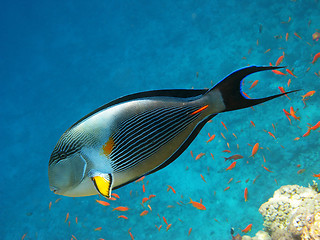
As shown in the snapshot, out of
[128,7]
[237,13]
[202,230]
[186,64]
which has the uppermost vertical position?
[128,7]

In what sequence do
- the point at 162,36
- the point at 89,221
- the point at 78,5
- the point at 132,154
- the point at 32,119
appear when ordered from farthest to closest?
the point at 78,5 < the point at 32,119 < the point at 162,36 < the point at 89,221 < the point at 132,154

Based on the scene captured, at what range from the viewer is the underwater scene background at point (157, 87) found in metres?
12.3

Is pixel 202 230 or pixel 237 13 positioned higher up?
pixel 237 13

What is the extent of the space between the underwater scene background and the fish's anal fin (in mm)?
9182

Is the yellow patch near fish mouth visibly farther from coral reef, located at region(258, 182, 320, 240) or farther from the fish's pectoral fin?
coral reef, located at region(258, 182, 320, 240)

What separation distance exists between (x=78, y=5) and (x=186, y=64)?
22321mm

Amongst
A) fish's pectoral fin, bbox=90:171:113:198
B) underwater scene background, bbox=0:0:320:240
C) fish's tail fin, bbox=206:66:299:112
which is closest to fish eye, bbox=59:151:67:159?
fish's pectoral fin, bbox=90:171:113:198

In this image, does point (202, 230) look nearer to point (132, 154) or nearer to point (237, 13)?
point (132, 154)

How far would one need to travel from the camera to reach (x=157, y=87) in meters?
23.2

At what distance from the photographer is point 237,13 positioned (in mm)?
21906

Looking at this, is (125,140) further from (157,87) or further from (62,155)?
(157,87)

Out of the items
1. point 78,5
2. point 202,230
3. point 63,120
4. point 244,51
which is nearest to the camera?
point 202,230

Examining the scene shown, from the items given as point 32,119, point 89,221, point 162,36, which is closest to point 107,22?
point 162,36

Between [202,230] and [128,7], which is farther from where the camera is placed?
[128,7]
